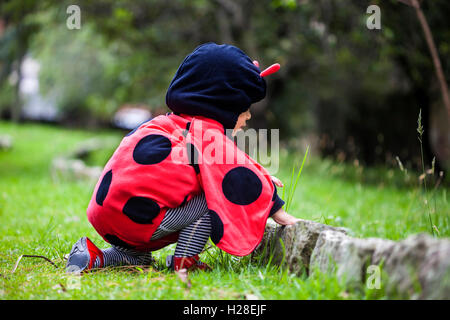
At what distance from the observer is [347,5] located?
7.46 meters

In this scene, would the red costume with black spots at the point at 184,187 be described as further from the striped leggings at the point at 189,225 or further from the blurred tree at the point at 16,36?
the blurred tree at the point at 16,36

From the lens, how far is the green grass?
6.59ft

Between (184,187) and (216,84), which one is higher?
(216,84)

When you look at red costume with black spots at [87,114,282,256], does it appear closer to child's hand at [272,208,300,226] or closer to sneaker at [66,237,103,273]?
child's hand at [272,208,300,226]

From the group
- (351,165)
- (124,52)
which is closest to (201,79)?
(351,165)

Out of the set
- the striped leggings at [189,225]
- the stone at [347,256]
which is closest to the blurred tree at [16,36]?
the striped leggings at [189,225]

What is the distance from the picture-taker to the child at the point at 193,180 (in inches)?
89.0

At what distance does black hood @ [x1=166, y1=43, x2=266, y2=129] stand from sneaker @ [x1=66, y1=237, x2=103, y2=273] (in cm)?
92

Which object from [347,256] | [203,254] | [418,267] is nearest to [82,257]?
[203,254]

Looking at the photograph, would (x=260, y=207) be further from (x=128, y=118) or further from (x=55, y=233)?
(x=128, y=118)

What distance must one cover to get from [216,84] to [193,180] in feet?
1.69

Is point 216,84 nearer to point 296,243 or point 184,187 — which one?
point 184,187

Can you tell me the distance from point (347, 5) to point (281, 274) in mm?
6349

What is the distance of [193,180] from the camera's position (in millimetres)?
2336
